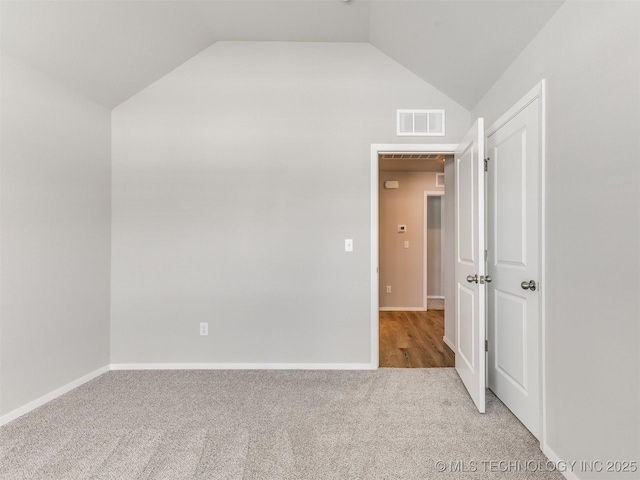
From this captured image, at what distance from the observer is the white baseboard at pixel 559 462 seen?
1518 mm

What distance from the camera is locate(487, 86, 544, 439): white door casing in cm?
186

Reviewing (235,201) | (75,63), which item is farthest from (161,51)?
(235,201)

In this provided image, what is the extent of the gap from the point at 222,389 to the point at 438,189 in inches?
181

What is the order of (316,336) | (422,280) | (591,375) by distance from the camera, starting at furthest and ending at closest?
1. (422,280)
2. (316,336)
3. (591,375)

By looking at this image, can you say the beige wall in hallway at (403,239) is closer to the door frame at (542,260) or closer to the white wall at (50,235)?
the door frame at (542,260)

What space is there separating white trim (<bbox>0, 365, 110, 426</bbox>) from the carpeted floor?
0.19 feet

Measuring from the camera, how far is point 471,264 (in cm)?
236

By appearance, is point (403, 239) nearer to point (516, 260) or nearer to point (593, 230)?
point (516, 260)

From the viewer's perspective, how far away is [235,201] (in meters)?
2.93

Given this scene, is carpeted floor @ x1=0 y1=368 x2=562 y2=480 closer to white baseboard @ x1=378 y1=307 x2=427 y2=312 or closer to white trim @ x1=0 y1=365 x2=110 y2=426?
white trim @ x1=0 y1=365 x2=110 y2=426

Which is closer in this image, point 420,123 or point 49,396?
point 49,396

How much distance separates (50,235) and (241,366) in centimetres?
182

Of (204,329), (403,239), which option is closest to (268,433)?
(204,329)

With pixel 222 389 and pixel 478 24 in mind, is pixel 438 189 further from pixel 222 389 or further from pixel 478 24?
pixel 222 389
